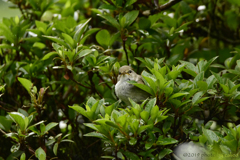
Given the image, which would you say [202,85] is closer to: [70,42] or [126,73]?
[126,73]

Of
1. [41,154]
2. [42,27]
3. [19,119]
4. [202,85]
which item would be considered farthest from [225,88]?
[42,27]

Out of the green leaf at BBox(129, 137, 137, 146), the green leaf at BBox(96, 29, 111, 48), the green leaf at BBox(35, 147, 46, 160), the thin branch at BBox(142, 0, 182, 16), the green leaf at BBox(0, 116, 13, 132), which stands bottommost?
the green leaf at BBox(35, 147, 46, 160)

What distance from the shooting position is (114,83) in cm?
211

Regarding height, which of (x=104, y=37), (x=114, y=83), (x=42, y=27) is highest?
(x=42, y=27)

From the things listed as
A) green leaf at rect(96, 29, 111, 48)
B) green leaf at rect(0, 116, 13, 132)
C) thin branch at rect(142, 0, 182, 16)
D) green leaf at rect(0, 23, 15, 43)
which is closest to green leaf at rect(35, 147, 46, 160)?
green leaf at rect(0, 116, 13, 132)

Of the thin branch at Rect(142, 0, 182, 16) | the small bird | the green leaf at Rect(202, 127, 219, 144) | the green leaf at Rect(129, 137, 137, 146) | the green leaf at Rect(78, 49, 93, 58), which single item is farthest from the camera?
the thin branch at Rect(142, 0, 182, 16)

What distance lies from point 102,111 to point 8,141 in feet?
4.29

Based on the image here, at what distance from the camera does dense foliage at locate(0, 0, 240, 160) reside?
5.19 ft

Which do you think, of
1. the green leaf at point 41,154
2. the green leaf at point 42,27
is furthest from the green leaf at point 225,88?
the green leaf at point 42,27

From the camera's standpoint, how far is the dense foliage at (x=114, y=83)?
62.2 inches

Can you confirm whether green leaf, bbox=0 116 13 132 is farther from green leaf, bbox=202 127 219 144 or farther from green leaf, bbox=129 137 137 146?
green leaf, bbox=202 127 219 144

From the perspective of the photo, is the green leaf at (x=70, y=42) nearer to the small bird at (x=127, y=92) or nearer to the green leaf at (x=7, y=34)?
the small bird at (x=127, y=92)

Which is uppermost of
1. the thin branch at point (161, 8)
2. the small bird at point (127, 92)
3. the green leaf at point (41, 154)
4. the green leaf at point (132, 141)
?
the thin branch at point (161, 8)

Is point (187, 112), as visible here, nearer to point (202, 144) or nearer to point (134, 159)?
point (202, 144)
